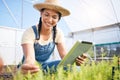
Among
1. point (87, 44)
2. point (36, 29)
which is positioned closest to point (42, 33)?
point (36, 29)

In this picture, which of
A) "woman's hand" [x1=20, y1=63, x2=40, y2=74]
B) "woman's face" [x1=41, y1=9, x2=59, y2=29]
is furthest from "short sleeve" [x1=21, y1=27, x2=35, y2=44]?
"woman's hand" [x1=20, y1=63, x2=40, y2=74]

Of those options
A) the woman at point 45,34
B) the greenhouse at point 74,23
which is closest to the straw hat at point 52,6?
the woman at point 45,34

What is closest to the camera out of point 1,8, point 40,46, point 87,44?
point 87,44

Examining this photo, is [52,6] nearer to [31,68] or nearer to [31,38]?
[31,38]

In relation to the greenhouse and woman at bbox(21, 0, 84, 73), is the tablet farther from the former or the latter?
the greenhouse

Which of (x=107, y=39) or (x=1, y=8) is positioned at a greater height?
(x=1, y=8)

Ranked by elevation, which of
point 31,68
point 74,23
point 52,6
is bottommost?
point 31,68

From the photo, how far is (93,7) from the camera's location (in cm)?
854

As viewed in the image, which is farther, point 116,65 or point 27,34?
point 27,34

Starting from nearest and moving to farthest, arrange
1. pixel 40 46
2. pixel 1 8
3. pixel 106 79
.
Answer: pixel 106 79 → pixel 40 46 → pixel 1 8

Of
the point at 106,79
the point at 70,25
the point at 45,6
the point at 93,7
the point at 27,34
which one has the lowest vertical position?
the point at 106,79

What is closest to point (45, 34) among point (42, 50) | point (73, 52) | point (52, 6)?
point (42, 50)

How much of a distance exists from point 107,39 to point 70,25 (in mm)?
1931

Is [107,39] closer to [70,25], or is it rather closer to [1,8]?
[70,25]
